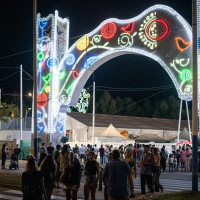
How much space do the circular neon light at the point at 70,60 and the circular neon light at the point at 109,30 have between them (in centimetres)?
285

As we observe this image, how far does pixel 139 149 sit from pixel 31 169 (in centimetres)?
2100

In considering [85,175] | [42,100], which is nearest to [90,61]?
[42,100]

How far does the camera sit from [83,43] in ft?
93.1

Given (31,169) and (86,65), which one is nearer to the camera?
(31,169)

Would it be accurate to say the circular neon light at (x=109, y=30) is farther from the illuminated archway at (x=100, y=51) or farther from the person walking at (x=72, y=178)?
the person walking at (x=72, y=178)

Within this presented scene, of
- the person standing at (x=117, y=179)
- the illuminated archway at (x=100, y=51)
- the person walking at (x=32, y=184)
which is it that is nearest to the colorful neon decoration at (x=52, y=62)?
the illuminated archway at (x=100, y=51)

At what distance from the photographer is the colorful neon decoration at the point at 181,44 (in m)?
23.0

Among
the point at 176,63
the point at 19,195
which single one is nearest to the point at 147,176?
the point at 19,195

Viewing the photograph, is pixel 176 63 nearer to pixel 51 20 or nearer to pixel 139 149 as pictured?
pixel 139 149

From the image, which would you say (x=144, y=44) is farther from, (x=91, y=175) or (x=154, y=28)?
(x=91, y=175)

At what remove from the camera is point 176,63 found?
23.5 meters

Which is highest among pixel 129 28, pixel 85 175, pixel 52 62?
pixel 129 28

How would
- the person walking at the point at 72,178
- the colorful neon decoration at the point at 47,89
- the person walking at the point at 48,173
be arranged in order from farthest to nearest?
the colorful neon decoration at the point at 47,89 < the person walking at the point at 48,173 < the person walking at the point at 72,178

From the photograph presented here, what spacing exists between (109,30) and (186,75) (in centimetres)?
677
